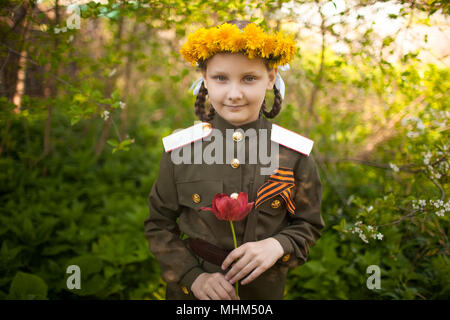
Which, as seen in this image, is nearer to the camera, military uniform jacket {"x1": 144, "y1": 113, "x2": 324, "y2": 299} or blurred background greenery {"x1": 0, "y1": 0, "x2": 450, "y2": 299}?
military uniform jacket {"x1": 144, "y1": 113, "x2": 324, "y2": 299}

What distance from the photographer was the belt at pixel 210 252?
157 cm

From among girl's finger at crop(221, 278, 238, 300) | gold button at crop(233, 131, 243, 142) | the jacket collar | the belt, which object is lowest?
girl's finger at crop(221, 278, 238, 300)

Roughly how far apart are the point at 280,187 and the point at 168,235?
0.61 meters

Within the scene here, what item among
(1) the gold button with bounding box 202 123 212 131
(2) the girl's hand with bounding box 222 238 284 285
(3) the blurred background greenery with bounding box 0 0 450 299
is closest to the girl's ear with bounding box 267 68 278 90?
(1) the gold button with bounding box 202 123 212 131

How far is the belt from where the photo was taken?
5.15 ft

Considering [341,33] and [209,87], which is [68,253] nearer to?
[209,87]

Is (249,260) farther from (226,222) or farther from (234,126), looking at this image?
(234,126)

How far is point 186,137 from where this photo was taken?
168 cm

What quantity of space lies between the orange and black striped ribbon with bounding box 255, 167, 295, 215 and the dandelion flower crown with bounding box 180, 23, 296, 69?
519mm

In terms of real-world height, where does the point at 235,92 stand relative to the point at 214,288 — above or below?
above

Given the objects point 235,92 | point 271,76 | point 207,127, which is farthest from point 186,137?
point 271,76

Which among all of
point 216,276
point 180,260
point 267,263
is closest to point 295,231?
point 267,263

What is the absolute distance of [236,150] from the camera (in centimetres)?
160

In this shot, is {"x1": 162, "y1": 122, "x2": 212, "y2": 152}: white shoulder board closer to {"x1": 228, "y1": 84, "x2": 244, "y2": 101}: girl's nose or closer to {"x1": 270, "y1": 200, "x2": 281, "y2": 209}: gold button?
{"x1": 228, "y1": 84, "x2": 244, "y2": 101}: girl's nose
